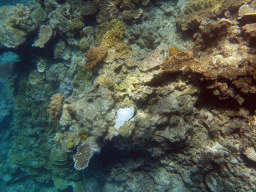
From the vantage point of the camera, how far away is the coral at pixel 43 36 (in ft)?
23.4

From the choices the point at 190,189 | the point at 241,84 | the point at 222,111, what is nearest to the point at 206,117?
the point at 222,111

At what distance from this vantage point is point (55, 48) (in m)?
7.59

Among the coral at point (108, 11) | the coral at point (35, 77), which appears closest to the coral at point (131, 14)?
the coral at point (108, 11)

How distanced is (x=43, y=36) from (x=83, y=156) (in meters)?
6.09

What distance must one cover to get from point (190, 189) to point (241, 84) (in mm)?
3631

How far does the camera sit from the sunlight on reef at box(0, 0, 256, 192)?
143 inches

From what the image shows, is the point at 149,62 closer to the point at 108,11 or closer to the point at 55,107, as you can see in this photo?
the point at 108,11

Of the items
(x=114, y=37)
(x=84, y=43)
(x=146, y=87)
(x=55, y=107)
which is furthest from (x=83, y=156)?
(x=84, y=43)

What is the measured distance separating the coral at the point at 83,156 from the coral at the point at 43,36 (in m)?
→ 5.38

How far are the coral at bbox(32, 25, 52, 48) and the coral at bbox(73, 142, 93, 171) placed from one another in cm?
538

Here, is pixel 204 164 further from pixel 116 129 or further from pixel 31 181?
pixel 31 181

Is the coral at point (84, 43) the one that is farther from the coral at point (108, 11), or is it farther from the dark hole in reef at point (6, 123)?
the dark hole in reef at point (6, 123)

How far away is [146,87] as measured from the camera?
4297mm

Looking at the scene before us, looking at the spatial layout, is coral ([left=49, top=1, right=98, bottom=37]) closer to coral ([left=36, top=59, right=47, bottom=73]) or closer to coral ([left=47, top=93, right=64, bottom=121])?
coral ([left=36, top=59, right=47, bottom=73])
